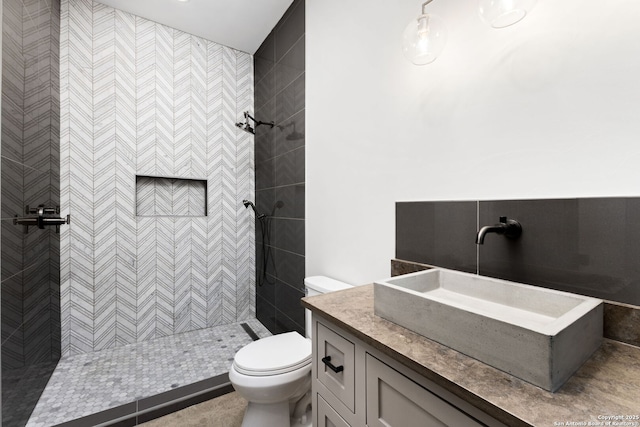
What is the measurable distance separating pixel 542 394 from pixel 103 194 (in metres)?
2.88

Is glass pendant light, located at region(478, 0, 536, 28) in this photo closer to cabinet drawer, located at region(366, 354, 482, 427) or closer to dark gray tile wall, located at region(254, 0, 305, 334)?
cabinet drawer, located at region(366, 354, 482, 427)

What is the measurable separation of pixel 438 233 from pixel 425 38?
2.40 ft

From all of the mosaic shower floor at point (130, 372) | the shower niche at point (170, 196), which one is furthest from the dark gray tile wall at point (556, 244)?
the shower niche at point (170, 196)

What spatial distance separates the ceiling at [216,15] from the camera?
219cm

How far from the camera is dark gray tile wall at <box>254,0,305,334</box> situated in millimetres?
2119

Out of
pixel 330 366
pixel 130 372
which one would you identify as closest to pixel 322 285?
pixel 330 366

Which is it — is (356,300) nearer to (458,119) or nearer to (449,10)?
(458,119)

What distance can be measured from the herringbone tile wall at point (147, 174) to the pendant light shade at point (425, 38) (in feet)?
7.19

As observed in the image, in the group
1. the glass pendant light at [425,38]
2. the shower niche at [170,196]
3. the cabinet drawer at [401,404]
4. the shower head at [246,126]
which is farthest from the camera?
the shower head at [246,126]

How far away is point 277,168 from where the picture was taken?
2.45 metres

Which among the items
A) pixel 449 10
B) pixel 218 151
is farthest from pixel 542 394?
pixel 218 151

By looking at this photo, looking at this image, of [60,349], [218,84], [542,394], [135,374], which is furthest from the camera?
[218,84]

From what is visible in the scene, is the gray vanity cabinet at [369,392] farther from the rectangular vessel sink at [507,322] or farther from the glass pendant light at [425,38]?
the glass pendant light at [425,38]

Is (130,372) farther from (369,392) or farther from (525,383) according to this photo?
(525,383)
